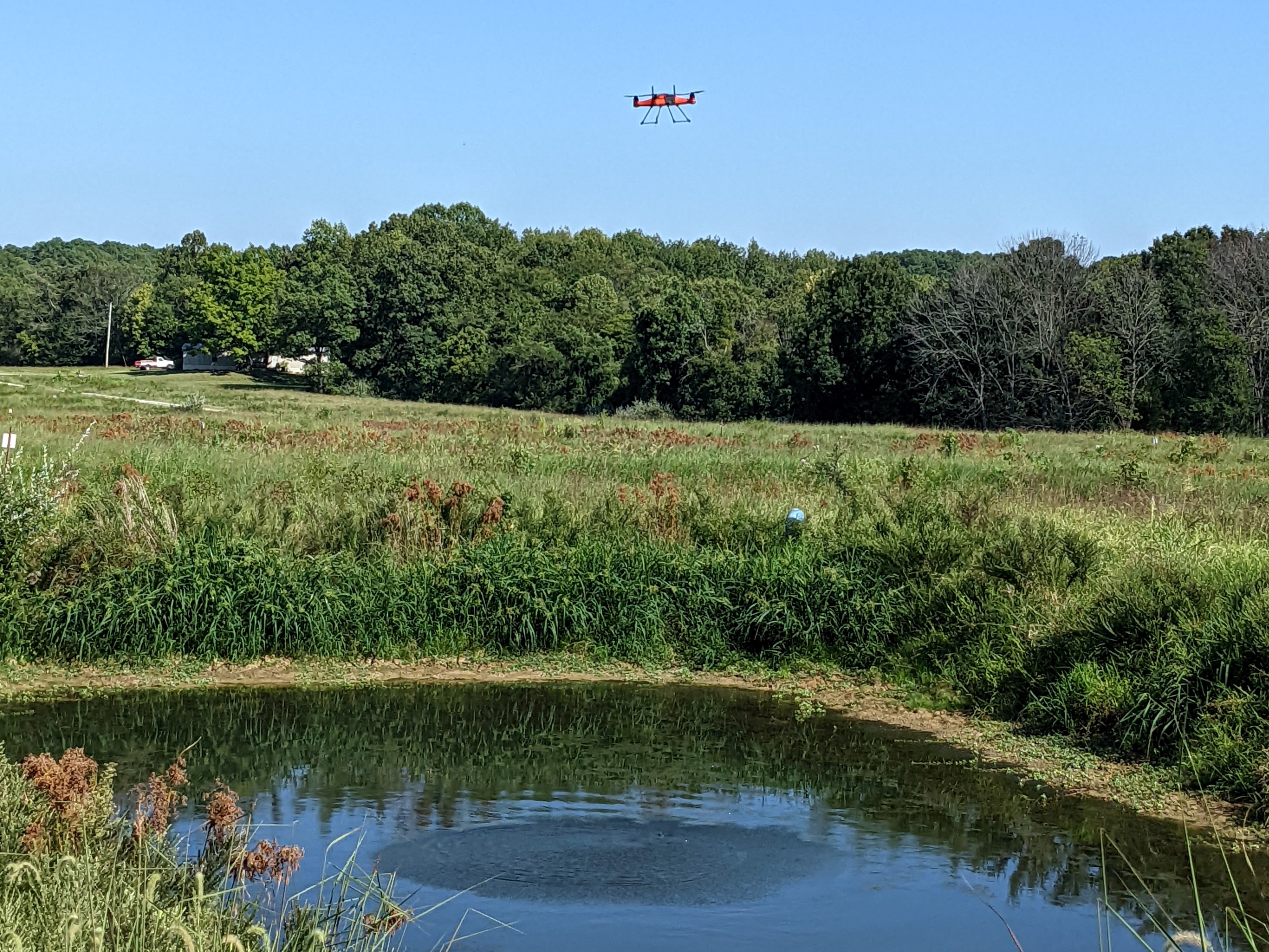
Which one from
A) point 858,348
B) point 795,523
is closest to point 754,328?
point 858,348

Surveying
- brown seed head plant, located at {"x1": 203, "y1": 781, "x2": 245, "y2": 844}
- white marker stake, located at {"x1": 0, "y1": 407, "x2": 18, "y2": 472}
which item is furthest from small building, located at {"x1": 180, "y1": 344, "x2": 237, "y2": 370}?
brown seed head plant, located at {"x1": 203, "y1": 781, "x2": 245, "y2": 844}

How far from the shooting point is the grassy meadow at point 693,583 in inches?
413

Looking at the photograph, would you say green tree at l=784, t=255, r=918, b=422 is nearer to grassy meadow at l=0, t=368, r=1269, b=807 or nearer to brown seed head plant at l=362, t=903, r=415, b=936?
grassy meadow at l=0, t=368, r=1269, b=807

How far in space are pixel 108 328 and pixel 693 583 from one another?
109231mm

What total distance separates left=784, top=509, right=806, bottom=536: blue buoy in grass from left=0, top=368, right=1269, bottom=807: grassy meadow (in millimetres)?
127

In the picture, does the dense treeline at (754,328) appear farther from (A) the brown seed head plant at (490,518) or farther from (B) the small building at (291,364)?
(A) the brown seed head plant at (490,518)

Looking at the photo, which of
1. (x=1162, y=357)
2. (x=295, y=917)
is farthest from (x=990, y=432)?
(x=295, y=917)

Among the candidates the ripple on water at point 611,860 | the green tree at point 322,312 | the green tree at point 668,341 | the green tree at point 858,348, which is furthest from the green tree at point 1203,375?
the green tree at point 322,312

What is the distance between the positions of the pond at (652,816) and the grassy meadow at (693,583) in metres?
1.08

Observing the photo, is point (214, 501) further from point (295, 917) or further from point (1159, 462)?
point (1159, 462)

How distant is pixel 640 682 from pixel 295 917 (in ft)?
25.8

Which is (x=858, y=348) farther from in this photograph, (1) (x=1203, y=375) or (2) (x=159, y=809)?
(2) (x=159, y=809)

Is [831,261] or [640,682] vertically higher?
[831,261]

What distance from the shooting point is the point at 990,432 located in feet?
128
